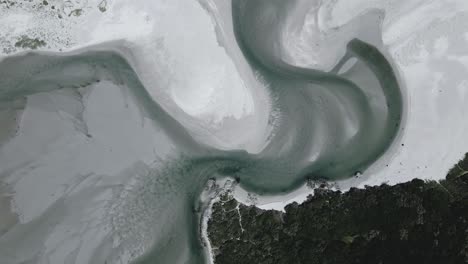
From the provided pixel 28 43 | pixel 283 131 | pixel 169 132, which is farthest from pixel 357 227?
pixel 28 43

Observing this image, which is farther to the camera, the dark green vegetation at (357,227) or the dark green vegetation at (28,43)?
the dark green vegetation at (357,227)

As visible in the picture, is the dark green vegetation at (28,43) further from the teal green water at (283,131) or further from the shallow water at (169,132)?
the teal green water at (283,131)

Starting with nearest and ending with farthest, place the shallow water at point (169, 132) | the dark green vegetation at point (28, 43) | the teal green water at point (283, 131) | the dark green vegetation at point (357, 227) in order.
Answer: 1. the shallow water at point (169, 132)
2. the dark green vegetation at point (28, 43)
3. the dark green vegetation at point (357, 227)
4. the teal green water at point (283, 131)

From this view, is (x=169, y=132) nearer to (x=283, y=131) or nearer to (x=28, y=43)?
(x=283, y=131)

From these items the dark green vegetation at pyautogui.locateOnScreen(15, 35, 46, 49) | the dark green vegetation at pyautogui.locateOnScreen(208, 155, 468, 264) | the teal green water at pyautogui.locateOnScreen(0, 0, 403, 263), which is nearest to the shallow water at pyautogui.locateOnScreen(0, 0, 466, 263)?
the teal green water at pyautogui.locateOnScreen(0, 0, 403, 263)

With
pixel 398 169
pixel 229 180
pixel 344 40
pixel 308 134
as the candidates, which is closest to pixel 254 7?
pixel 344 40

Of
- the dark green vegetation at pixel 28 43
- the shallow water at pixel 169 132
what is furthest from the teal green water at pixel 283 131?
the dark green vegetation at pixel 28 43

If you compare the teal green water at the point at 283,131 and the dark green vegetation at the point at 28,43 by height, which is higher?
the dark green vegetation at the point at 28,43
